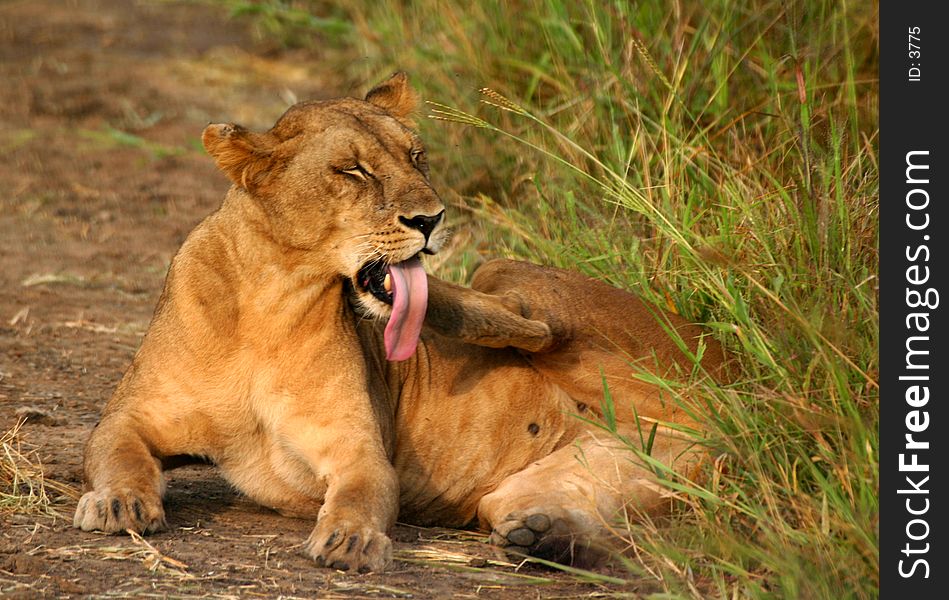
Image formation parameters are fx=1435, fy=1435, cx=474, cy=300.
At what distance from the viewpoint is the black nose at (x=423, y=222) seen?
3914 mm

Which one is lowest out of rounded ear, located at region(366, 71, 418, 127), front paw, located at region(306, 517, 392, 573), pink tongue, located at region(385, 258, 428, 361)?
front paw, located at region(306, 517, 392, 573)

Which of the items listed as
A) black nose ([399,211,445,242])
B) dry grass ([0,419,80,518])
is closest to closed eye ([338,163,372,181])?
black nose ([399,211,445,242])

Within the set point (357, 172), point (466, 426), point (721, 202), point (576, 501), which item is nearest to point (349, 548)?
point (576, 501)

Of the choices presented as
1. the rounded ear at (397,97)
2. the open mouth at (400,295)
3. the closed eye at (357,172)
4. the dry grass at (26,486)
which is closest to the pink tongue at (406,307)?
the open mouth at (400,295)

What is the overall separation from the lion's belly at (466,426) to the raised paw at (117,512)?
2.76ft

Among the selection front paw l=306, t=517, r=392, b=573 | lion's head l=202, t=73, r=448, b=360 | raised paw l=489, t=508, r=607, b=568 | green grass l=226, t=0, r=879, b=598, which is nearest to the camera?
green grass l=226, t=0, r=879, b=598

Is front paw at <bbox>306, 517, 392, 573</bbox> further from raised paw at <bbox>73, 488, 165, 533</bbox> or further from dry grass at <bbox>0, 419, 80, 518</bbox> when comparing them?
dry grass at <bbox>0, 419, 80, 518</bbox>

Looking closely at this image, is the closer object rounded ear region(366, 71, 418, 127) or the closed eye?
the closed eye

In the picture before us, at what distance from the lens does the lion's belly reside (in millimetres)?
4355

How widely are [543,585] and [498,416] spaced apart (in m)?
0.86

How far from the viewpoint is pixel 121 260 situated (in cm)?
706

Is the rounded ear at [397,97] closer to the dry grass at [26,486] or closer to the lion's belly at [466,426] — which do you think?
the lion's belly at [466,426]

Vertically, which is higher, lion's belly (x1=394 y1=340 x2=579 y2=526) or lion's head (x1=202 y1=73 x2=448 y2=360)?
lion's head (x1=202 y1=73 x2=448 y2=360)
